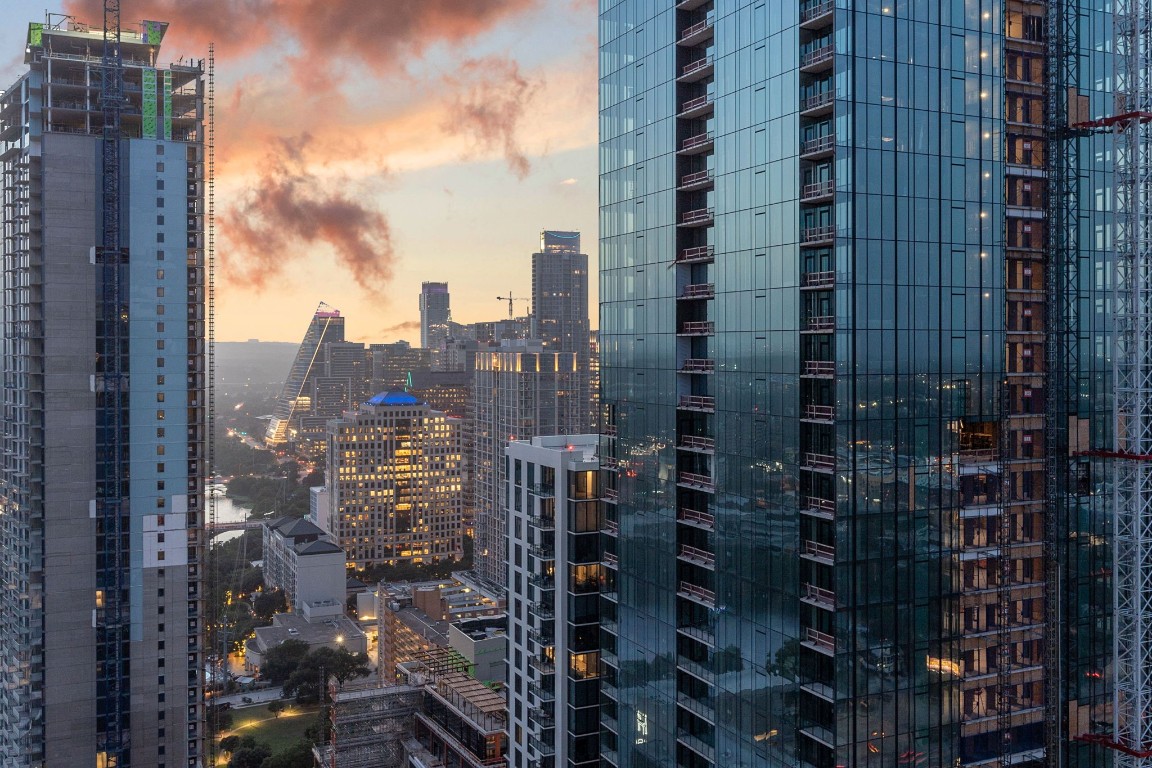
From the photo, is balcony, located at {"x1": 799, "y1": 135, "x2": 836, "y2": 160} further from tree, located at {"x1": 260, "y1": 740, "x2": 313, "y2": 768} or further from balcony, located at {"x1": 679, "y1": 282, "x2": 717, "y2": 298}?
tree, located at {"x1": 260, "y1": 740, "x2": 313, "y2": 768}

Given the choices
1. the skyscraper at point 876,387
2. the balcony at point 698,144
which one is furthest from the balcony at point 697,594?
the balcony at point 698,144

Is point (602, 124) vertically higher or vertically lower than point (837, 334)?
higher

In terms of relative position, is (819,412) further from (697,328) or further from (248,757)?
(248,757)

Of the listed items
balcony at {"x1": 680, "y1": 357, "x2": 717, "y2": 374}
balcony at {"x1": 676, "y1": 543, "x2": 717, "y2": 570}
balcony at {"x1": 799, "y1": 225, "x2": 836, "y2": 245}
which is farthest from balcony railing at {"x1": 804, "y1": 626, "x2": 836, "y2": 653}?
balcony at {"x1": 799, "y1": 225, "x2": 836, "y2": 245}

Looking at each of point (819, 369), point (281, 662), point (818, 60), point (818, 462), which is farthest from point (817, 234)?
point (281, 662)

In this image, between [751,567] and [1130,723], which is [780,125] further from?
[1130,723]

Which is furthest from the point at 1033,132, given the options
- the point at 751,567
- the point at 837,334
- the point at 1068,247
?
the point at 751,567
